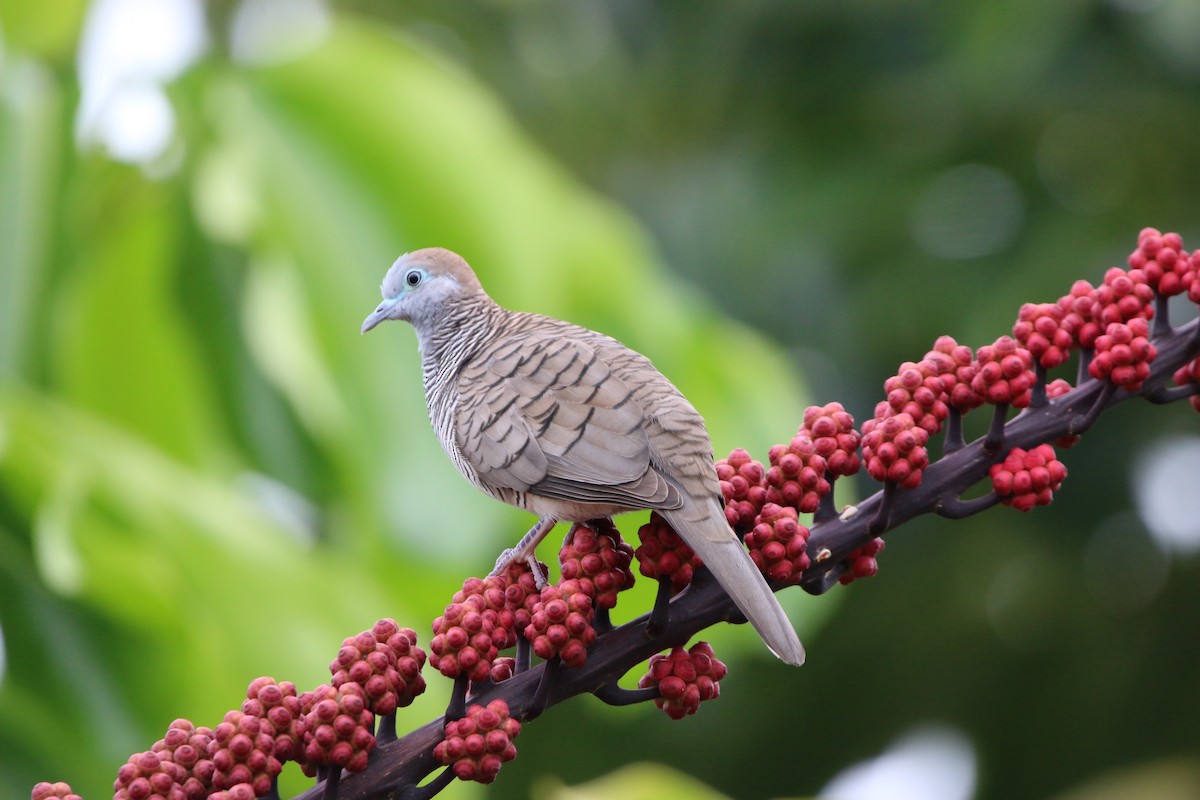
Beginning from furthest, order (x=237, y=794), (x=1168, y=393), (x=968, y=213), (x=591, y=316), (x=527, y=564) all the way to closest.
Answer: (x=968, y=213) → (x=591, y=316) → (x=527, y=564) → (x=1168, y=393) → (x=237, y=794)

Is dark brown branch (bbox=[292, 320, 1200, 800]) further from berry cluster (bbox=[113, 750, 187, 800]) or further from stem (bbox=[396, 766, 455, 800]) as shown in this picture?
berry cluster (bbox=[113, 750, 187, 800])

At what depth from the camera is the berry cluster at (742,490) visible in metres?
1.70

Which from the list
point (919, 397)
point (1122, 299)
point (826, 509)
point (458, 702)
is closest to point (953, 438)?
point (919, 397)

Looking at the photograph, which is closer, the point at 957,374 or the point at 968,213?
the point at 957,374

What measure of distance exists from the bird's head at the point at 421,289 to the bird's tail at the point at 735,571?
2.11ft

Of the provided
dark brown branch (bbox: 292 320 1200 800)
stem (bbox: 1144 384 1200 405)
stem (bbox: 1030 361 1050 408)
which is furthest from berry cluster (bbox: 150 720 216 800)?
stem (bbox: 1144 384 1200 405)

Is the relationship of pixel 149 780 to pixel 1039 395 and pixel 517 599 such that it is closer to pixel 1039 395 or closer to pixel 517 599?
pixel 517 599

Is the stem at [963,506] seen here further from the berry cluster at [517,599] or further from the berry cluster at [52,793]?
the berry cluster at [52,793]

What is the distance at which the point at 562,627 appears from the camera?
153 cm

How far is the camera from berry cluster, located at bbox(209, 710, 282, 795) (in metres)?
1.53

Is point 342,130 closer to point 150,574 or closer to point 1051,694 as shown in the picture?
point 150,574

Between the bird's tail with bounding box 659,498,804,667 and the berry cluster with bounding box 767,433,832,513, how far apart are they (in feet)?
0.29

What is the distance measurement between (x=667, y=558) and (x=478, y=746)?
1.09ft

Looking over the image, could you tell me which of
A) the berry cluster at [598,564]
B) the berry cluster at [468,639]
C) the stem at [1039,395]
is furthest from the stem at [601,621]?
the stem at [1039,395]
